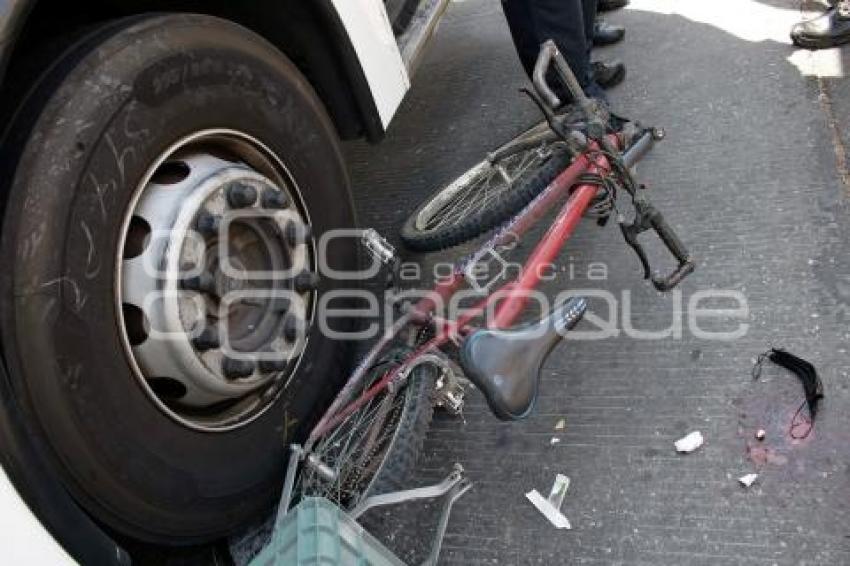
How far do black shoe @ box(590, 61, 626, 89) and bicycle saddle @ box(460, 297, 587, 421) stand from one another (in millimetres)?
2006

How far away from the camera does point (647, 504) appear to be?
2.17m

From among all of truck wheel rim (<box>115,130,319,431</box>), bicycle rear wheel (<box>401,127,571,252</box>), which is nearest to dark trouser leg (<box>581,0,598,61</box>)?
bicycle rear wheel (<box>401,127,571,252</box>)

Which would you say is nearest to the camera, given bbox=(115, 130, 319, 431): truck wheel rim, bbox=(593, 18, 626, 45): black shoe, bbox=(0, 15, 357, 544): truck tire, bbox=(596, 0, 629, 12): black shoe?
bbox=(0, 15, 357, 544): truck tire

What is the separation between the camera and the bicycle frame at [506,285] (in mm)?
2271

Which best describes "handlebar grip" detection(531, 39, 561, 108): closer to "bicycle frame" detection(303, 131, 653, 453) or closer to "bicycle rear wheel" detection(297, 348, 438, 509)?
"bicycle frame" detection(303, 131, 653, 453)

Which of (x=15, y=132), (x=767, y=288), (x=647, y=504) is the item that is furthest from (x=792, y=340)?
(x=15, y=132)

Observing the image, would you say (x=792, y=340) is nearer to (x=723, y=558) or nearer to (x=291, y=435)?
(x=723, y=558)

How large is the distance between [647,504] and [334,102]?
1456mm

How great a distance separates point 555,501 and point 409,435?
0.45 metres

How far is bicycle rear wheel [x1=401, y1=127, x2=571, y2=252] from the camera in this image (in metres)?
2.76

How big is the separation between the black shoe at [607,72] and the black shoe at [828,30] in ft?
2.51

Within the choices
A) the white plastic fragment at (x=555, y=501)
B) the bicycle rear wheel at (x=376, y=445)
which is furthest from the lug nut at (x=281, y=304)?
the white plastic fragment at (x=555, y=501)

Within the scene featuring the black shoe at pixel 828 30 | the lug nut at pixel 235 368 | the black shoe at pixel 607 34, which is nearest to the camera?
the lug nut at pixel 235 368

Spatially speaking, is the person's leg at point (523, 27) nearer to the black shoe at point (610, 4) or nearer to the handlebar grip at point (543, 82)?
the handlebar grip at point (543, 82)
